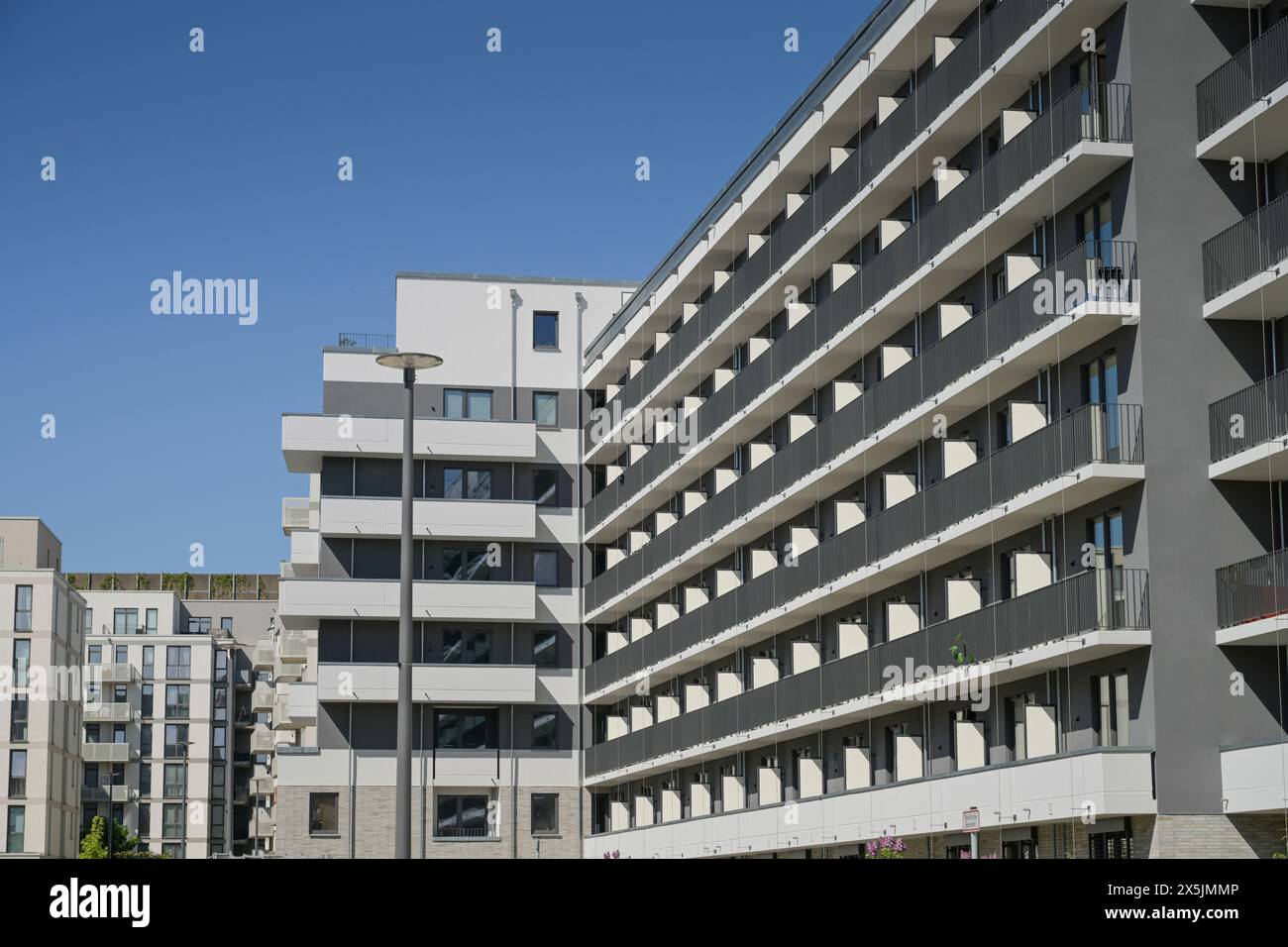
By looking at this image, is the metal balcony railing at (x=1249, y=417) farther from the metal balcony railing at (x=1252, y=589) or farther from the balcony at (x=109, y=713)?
the balcony at (x=109, y=713)

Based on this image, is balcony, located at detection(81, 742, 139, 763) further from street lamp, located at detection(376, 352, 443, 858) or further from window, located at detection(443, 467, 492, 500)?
street lamp, located at detection(376, 352, 443, 858)

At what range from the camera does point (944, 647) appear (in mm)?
39250

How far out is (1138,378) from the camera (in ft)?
106

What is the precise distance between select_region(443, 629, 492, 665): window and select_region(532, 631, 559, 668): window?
2078mm

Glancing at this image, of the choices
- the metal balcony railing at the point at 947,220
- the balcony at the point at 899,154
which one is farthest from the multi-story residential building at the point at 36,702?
the balcony at the point at 899,154

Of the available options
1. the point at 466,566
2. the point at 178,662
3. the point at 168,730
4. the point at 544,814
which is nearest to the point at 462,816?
the point at 544,814

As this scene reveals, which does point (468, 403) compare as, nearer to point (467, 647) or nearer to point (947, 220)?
point (467, 647)

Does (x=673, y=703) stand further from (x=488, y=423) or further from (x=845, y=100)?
(x=845, y=100)

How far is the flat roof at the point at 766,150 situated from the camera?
149 feet

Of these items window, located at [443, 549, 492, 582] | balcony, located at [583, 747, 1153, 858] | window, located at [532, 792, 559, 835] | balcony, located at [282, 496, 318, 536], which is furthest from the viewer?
balcony, located at [282, 496, 318, 536]

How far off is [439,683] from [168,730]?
92.0 metres

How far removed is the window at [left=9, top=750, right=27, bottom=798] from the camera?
113 meters

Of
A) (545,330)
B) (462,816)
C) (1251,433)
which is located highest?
(545,330)

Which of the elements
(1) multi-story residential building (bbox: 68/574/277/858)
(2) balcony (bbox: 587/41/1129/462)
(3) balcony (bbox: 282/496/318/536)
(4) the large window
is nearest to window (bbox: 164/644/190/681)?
(1) multi-story residential building (bbox: 68/574/277/858)
